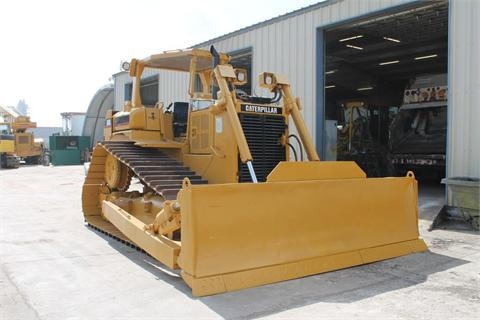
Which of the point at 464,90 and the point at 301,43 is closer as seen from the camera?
the point at 464,90

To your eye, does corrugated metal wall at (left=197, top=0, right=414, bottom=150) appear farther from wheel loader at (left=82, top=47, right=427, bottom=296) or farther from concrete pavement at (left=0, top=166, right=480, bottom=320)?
concrete pavement at (left=0, top=166, right=480, bottom=320)

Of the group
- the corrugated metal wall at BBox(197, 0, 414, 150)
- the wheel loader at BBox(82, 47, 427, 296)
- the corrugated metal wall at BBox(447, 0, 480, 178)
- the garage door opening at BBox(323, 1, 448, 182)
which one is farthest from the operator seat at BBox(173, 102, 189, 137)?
the corrugated metal wall at BBox(447, 0, 480, 178)

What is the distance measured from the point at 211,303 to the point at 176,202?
1.21m

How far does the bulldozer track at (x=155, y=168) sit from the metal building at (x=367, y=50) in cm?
272

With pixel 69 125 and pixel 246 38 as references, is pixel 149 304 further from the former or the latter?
pixel 69 125

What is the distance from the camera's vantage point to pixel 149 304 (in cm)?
406

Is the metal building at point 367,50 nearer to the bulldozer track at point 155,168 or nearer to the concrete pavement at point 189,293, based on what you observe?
the concrete pavement at point 189,293

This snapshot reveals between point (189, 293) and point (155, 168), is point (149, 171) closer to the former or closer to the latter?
point (155, 168)

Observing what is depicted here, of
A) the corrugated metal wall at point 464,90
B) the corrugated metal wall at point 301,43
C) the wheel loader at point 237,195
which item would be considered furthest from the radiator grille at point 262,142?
the corrugated metal wall at point 301,43

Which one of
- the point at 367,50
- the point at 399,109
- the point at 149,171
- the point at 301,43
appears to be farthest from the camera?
the point at 367,50

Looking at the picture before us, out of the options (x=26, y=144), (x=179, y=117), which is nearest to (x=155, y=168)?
(x=179, y=117)

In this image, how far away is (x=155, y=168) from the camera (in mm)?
6270

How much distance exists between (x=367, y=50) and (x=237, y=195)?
12487mm

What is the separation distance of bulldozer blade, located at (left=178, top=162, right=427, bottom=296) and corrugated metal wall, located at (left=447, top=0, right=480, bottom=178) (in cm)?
252
